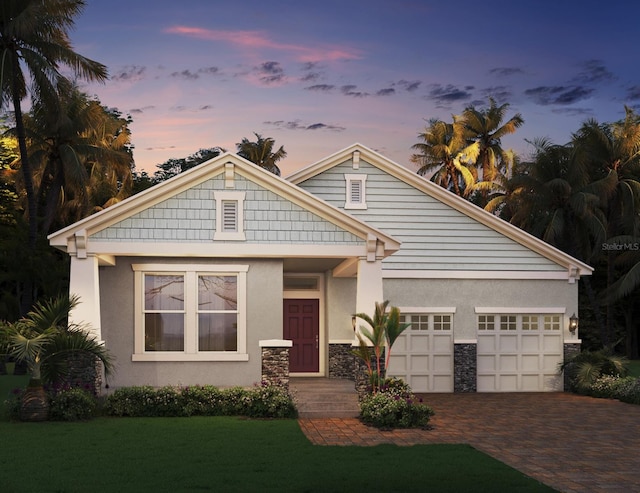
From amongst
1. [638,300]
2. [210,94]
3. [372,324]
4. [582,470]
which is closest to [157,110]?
[210,94]

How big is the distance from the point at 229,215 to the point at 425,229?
25.1 feet

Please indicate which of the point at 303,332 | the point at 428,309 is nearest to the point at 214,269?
the point at 303,332

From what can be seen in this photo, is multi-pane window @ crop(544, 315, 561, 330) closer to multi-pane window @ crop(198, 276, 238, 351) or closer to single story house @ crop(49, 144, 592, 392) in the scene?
single story house @ crop(49, 144, 592, 392)

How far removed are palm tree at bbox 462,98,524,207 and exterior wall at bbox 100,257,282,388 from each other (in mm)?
28925

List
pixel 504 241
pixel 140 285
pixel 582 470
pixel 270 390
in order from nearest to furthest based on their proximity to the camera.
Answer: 1. pixel 582 470
2. pixel 270 390
3. pixel 140 285
4. pixel 504 241

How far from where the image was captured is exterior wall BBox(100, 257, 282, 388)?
1741 centimetres

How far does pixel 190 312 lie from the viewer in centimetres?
1752

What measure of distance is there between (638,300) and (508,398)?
2605cm

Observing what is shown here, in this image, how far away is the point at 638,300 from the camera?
4394cm

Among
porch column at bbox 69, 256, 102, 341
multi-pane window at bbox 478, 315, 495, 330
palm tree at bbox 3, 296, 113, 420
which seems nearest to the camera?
palm tree at bbox 3, 296, 113, 420

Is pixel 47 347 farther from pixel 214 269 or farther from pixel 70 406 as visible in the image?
pixel 214 269

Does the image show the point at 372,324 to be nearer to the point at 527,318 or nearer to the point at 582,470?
the point at 582,470

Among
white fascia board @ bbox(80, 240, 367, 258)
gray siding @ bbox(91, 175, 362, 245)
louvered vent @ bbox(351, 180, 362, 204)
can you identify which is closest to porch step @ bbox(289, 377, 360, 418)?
white fascia board @ bbox(80, 240, 367, 258)

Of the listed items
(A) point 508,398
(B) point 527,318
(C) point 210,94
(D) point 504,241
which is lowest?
(A) point 508,398
